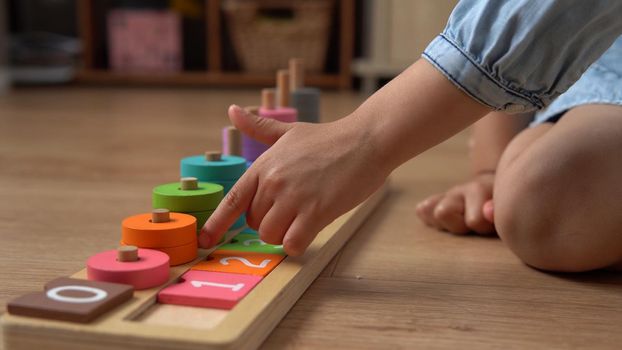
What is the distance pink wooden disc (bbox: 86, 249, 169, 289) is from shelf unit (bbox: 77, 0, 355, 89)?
1.92 meters

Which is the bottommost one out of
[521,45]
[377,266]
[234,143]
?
[377,266]

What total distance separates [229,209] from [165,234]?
59 mm

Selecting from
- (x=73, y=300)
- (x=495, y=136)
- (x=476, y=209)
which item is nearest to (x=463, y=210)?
(x=476, y=209)

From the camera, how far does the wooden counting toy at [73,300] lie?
0.47 metres

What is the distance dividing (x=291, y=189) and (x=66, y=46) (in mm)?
2302

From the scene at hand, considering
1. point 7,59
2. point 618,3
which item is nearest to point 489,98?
point 618,3

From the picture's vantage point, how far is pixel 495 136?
920mm

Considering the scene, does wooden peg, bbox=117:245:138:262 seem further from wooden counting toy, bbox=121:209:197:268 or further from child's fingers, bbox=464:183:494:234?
child's fingers, bbox=464:183:494:234

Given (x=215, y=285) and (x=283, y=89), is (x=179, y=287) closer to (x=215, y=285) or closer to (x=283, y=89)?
(x=215, y=285)

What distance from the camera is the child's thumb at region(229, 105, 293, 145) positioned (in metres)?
0.65

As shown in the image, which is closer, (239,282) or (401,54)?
(239,282)

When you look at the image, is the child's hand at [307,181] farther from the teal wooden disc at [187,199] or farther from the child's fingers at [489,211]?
the child's fingers at [489,211]

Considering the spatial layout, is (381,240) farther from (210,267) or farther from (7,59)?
(7,59)

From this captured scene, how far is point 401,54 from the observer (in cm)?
230
